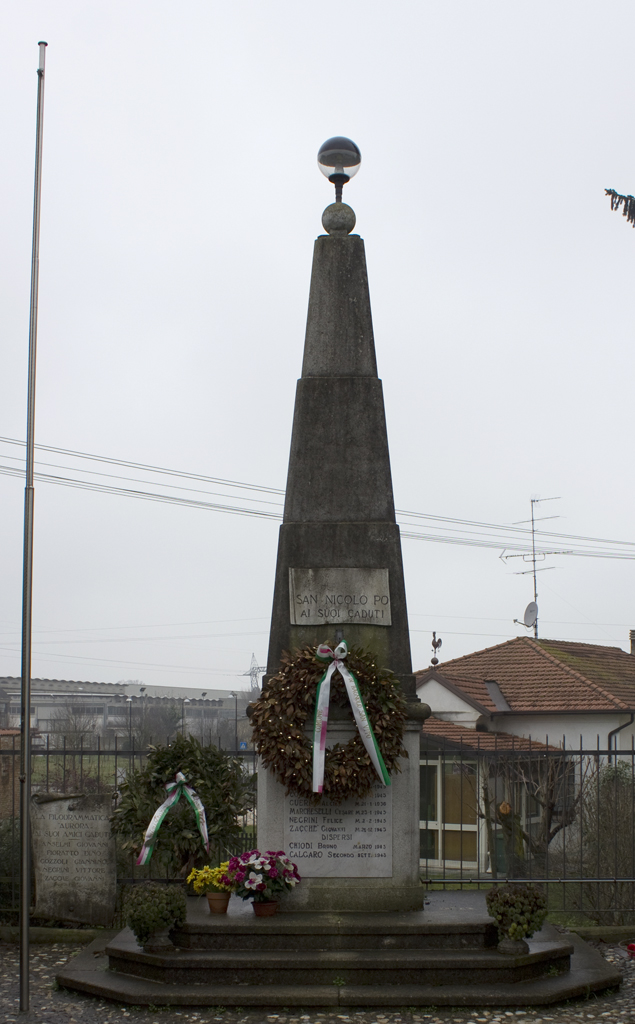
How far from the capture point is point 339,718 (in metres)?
8.05

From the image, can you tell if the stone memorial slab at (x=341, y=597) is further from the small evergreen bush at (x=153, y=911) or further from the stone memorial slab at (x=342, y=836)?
the small evergreen bush at (x=153, y=911)

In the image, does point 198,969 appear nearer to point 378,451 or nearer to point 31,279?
point 378,451

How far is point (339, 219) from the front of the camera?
886 centimetres

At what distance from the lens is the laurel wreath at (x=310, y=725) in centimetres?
773

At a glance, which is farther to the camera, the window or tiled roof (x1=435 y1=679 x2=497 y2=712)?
tiled roof (x1=435 y1=679 x2=497 y2=712)

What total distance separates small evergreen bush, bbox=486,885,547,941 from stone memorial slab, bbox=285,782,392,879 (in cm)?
101

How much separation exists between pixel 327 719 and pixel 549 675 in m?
15.7

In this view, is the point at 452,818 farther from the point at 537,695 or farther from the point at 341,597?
the point at 341,597

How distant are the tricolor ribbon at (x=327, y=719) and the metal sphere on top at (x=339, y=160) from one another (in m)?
4.21

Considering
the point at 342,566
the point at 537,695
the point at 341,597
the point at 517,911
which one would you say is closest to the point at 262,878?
the point at 517,911

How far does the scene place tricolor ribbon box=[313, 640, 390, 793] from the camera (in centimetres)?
770

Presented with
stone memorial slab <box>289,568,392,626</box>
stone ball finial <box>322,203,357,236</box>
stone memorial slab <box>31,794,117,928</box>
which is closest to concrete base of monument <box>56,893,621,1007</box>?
stone memorial slab <box>31,794,117,928</box>

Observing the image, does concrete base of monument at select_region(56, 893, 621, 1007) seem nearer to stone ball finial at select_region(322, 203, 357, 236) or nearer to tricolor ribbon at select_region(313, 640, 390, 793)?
tricolor ribbon at select_region(313, 640, 390, 793)

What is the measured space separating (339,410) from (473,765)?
31.5ft
